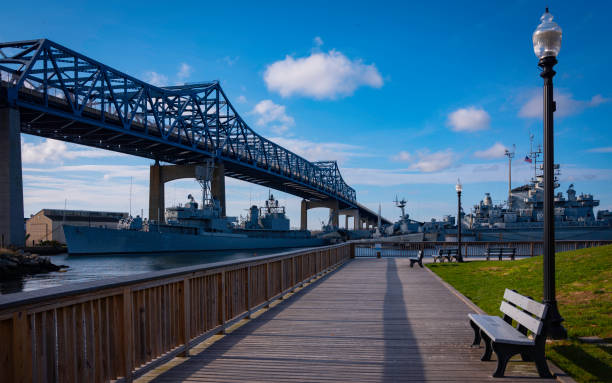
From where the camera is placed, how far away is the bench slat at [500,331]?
4.55 metres

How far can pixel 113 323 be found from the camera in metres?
4.15

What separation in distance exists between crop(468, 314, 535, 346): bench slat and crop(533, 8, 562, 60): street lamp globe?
3.69 m

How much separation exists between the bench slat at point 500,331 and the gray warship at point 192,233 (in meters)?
49.2

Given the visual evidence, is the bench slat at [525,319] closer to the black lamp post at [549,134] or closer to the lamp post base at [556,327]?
the black lamp post at [549,134]

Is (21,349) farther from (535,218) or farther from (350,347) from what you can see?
(535,218)

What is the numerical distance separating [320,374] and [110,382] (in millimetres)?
2114

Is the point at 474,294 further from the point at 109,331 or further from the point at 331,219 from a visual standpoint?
the point at 331,219

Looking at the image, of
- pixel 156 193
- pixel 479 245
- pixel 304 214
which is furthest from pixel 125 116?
pixel 304 214

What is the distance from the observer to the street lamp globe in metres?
6.03

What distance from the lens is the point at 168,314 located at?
510 cm

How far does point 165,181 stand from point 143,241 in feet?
60.7

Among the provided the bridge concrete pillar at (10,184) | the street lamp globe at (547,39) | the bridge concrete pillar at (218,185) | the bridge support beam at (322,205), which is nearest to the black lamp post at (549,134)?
the street lamp globe at (547,39)

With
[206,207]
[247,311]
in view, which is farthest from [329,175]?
[247,311]

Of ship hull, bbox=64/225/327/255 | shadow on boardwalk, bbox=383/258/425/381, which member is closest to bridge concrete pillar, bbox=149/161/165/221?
ship hull, bbox=64/225/327/255
